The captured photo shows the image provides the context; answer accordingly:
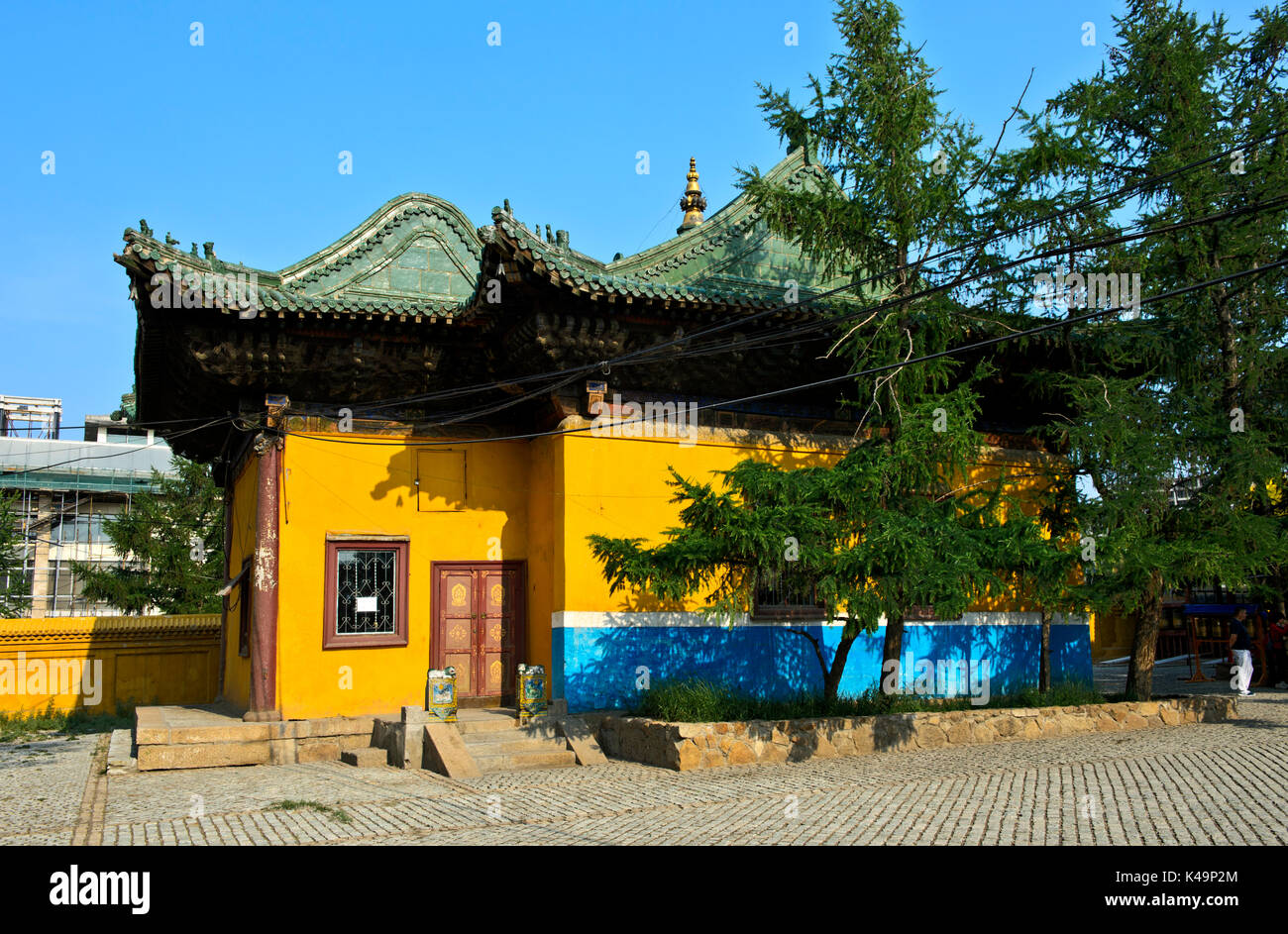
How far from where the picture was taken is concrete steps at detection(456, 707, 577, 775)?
10711 mm

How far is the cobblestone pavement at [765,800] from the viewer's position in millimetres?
7109

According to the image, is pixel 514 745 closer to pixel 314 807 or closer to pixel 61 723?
pixel 314 807

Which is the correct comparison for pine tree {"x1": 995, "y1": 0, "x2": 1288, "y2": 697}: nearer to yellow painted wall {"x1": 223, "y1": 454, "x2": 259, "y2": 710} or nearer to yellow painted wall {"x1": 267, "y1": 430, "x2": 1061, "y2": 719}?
yellow painted wall {"x1": 267, "y1": 430, "x2": 1061, "y2": 719}

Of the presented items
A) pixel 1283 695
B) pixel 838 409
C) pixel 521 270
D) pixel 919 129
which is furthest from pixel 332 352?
pixel 1283 695

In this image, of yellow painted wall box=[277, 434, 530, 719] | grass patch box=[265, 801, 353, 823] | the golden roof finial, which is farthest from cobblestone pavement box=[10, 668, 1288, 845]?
the golden roof finial

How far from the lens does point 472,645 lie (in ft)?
42.5

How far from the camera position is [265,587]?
472 inches

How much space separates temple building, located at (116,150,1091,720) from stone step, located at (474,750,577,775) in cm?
92

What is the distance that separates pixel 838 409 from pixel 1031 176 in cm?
369

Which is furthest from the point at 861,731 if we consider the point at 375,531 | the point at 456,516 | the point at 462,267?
the point at 462,267

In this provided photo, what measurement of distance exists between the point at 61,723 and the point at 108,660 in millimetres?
1440

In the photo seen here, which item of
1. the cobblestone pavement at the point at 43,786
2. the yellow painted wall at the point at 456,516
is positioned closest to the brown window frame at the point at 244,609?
the yellow painted wall at the point at 456,516

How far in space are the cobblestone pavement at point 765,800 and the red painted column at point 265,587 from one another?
0.89 meters

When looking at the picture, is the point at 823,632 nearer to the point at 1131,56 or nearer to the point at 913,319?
the point at 913,319
